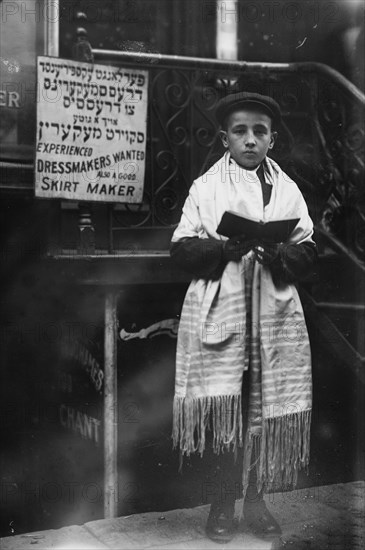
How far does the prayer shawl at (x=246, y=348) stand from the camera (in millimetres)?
4160

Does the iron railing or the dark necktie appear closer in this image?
the dark necktie

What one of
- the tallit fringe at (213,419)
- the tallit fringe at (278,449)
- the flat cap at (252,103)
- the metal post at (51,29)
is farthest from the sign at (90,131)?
the tallit fringe at (278,449)

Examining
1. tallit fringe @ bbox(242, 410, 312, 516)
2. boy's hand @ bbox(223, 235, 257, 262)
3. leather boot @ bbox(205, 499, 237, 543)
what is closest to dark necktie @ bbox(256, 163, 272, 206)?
boy's hand @ bbox(223, 235, 257, 262)

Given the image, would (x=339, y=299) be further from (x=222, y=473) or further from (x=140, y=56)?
(x=140, y=56)

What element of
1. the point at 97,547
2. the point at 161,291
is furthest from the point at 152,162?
the point at 97,547

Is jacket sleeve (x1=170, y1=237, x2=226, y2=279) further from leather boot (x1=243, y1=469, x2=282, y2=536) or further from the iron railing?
leather boot (x1=243, y1=469, x2=282, y2=536)

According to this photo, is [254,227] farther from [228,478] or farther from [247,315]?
[228,478]

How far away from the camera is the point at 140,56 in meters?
4.78

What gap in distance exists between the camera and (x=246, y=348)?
166 inches

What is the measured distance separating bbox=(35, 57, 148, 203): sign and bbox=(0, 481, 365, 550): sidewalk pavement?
1969mm

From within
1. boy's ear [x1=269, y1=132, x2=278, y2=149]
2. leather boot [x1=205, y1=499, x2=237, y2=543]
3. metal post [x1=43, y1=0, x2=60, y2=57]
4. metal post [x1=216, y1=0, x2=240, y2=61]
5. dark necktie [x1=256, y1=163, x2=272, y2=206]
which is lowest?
leather boot [x1=205, y1=499, x2=237, y2=543]

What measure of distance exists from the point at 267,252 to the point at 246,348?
21.3 inches

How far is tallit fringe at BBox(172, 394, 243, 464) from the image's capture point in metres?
4.18

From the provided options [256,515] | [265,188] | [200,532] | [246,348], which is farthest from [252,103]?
[200,532]
